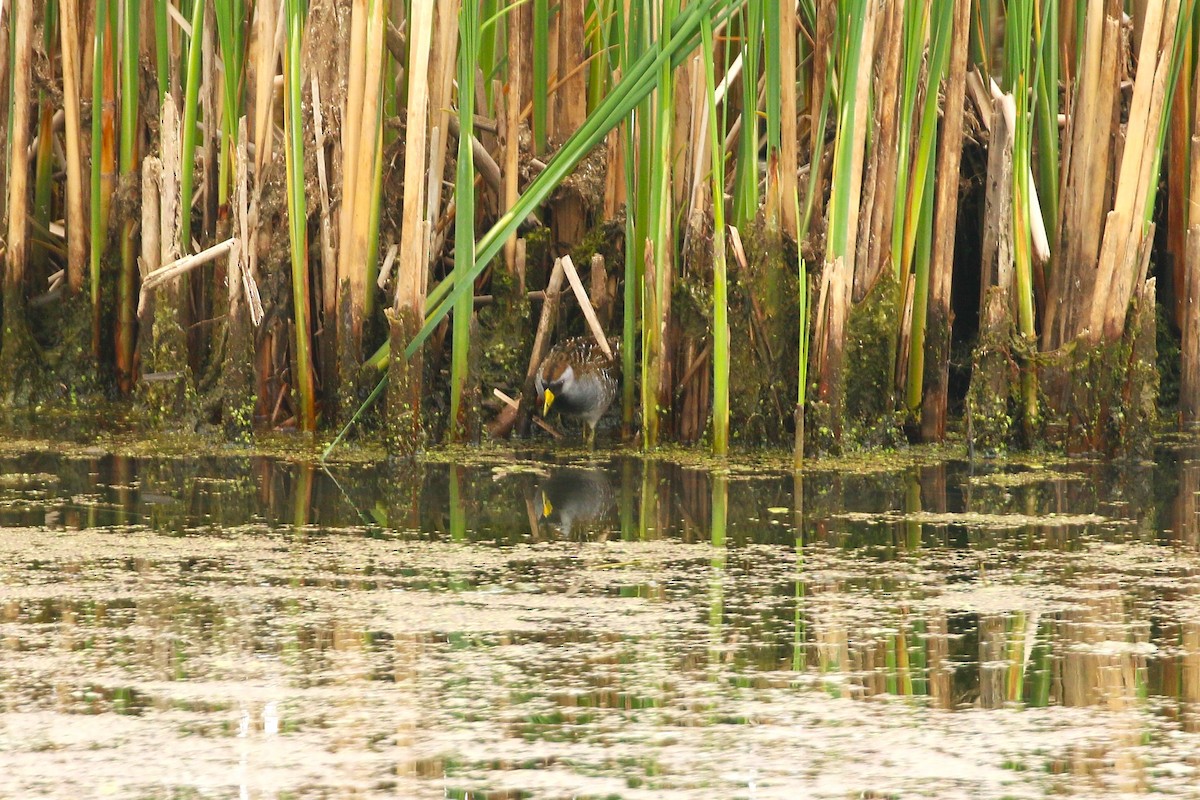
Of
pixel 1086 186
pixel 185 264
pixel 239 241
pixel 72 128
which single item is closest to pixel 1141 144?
pixel 1086 186

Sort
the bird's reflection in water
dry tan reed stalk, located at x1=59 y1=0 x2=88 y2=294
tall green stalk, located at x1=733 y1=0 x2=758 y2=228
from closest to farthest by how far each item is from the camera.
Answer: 1. the bird's reflection in water
2. tall green stalk, located at x1=733 y1=0 x2=758 y2=228
3. dry tan reed stalk, located at x1=59 y1=0 x2=88 y2=294

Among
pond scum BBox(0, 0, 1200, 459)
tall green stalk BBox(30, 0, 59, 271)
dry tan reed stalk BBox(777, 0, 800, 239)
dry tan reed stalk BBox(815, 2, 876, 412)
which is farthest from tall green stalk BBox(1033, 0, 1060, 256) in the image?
tall green stalk BBox(30, 0, 59, 271)

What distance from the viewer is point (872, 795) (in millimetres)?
2078

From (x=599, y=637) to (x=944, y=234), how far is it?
107 inches

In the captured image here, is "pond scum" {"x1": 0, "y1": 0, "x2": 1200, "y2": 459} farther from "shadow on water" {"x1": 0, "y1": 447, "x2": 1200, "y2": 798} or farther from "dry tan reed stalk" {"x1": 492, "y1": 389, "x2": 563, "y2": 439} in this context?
"shadow on water" {"x1": 0, "y1": 447, "x2": 1200, "y2": 798}

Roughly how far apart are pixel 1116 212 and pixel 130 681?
3.34 meters

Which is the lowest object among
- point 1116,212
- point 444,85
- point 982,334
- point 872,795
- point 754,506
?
point 872,795

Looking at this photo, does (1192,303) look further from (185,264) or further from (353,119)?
(185,264)

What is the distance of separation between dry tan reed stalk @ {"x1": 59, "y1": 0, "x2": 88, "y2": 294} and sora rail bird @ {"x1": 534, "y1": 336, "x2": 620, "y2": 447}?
6.07 ft

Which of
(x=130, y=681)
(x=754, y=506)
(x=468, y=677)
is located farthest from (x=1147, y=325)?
(x=130, y=681)

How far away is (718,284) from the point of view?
478 cm

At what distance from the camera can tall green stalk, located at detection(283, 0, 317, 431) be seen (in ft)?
16.5

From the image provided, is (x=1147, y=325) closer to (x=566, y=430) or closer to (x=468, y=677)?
(x=566, y=430)

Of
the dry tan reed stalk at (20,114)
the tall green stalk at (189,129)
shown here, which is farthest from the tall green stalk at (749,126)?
the dry tan reed stalk at (20,114)
